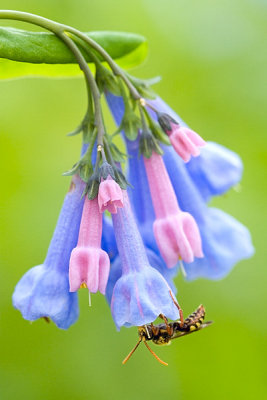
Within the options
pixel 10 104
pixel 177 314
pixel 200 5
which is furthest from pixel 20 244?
pixel 200 5

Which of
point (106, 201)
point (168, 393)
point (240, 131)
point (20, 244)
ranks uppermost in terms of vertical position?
point (106, 201)

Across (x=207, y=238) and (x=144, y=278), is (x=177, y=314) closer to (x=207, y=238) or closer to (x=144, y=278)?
(x=144, y=278)

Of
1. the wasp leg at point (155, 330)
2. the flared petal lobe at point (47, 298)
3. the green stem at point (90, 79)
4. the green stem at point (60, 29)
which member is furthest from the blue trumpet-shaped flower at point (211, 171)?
the flared petal lobe at point (47, 298)

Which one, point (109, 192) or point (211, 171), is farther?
point (211, 171)

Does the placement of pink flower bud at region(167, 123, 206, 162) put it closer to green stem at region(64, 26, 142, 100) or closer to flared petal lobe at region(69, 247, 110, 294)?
green stem at region(64, 26, 142, 100)

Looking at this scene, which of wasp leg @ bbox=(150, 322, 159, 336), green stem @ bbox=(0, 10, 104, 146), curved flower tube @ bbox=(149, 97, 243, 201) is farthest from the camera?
curved flower tube @ bbox=(149, 97, 243, 201)

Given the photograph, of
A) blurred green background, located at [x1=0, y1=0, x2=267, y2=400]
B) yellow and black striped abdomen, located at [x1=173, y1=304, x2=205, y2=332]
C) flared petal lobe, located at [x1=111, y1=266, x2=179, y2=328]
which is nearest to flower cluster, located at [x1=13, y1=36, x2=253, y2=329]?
flared petal lobe, located at [x1=111, y1=266, x2=179, y2=328]

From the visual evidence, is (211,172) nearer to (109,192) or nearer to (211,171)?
(211,171)

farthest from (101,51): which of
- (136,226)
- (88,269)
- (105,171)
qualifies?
(88,269)
